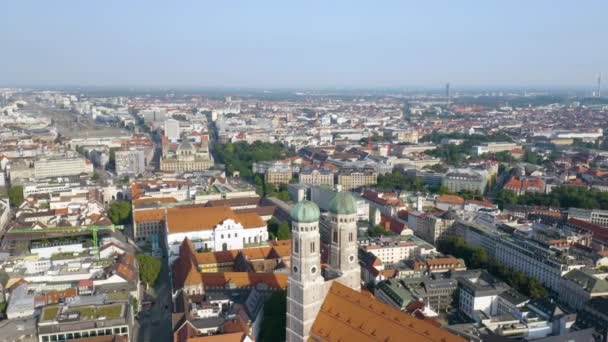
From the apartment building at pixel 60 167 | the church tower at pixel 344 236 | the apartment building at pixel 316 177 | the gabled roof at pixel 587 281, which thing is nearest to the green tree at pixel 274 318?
the church tower at pixel 344 236

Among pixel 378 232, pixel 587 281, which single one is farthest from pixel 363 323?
pixel 378 232

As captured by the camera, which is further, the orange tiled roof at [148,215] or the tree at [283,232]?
the orange tiled roof at [148,215]

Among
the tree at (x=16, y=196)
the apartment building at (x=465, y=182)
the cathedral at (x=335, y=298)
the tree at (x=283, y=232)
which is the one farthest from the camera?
the apartment building at (x=465, y=182)

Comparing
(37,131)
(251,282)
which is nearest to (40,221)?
(251,282)

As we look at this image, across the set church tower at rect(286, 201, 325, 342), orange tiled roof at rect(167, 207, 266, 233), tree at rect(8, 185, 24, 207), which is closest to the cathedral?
church tower at rect(286, 201, 325, 342)

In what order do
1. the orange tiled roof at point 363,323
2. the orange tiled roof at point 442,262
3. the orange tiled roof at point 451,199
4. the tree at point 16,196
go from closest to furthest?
the orange tiled roof at point 363,323 → the orange tiled roof at point 442,262 → the orange tiled roof at point 451,199 → the tree at point 16,196

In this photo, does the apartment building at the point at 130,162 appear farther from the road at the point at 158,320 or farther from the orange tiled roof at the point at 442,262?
the orange tiled roof at the point at 442,262
